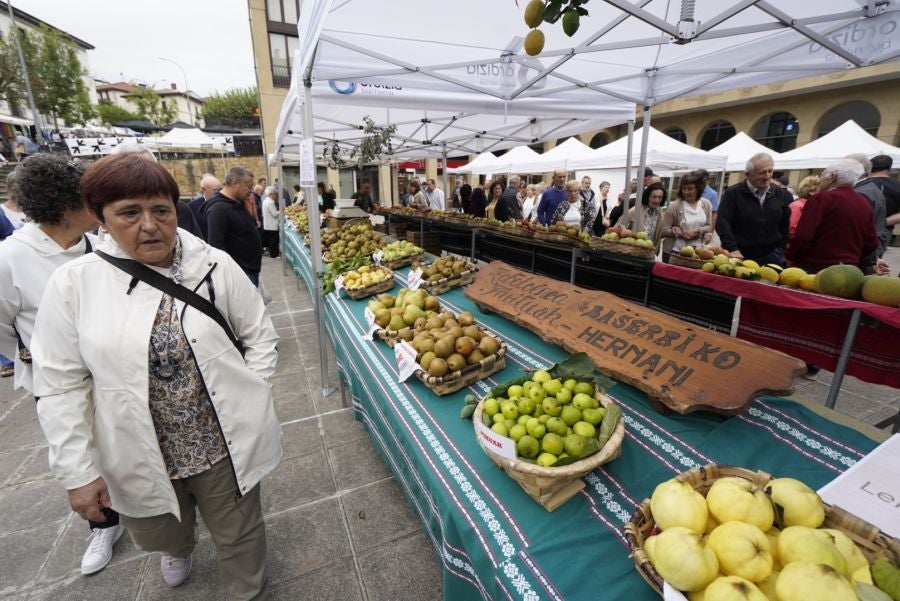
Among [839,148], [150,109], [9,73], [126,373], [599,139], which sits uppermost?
[150,109]

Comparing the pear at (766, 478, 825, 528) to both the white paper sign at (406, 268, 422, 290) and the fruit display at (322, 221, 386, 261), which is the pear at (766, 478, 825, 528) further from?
the fruit display at (322, 221, 386, 261)

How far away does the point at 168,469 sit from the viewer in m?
1.68

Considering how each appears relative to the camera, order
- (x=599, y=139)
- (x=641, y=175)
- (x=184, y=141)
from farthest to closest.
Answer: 1. (x=599, y=139)
2. (x=184, y=141)
3. (x=641, y=175)

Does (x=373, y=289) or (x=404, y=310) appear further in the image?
(x=373, y=289)

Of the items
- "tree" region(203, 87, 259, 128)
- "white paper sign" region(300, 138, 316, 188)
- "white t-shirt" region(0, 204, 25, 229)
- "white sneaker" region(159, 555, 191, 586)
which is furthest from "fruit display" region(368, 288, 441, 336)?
"tree" region(203, 87, 259, 128)

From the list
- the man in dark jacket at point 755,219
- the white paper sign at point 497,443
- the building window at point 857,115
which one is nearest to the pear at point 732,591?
the white paper sign at point 497,443

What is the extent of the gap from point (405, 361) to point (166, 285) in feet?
3.94

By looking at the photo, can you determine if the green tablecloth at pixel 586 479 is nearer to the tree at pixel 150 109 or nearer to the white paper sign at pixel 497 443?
the white paper sign at pixel 497 443

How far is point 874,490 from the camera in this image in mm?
1177

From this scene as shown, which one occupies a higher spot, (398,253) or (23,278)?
(23,278)

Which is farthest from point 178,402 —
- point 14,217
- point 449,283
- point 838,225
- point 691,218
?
point 691,218

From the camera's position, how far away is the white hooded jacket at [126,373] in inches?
55.4

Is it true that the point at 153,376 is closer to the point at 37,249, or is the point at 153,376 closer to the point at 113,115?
the point at 37,249

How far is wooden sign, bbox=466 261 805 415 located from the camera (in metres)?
1.67
